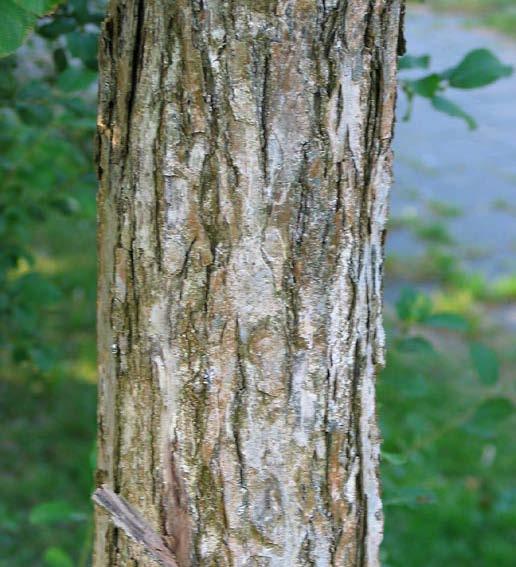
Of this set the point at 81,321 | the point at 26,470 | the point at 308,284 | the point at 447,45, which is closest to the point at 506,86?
the point at 447,45

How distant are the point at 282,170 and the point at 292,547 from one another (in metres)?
0.47

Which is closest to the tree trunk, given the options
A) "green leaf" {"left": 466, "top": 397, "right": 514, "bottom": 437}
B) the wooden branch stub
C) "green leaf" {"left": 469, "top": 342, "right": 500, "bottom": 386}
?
the wooden branch stub

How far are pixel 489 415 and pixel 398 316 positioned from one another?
0.96 ft

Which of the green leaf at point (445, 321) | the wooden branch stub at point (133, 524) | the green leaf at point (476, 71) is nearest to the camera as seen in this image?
the wooden branch stub at point (133, 524)

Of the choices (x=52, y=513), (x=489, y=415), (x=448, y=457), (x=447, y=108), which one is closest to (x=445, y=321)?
(x=489, y=415)

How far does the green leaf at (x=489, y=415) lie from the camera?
2084 millimetres

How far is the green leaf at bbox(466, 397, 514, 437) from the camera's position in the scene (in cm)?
208

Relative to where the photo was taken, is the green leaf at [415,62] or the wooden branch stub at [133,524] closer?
the wooden branch stub at [133,524]

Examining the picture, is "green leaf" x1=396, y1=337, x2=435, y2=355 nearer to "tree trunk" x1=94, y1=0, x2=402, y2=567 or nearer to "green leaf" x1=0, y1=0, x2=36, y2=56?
"tree trunk" x1=94, y1=0, x2=402, y2=567

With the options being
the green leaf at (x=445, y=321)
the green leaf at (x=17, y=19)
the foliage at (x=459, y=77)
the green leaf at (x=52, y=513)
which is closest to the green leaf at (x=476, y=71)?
the foliage at (x=459, y=77)

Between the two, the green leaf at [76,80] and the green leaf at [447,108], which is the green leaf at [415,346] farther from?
the green leaf at [76,80]

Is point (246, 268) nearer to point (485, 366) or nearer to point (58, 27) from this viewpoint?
point (58, 27)

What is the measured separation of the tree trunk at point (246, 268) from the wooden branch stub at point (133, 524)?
10 millimetres

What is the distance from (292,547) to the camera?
46.7 inches
